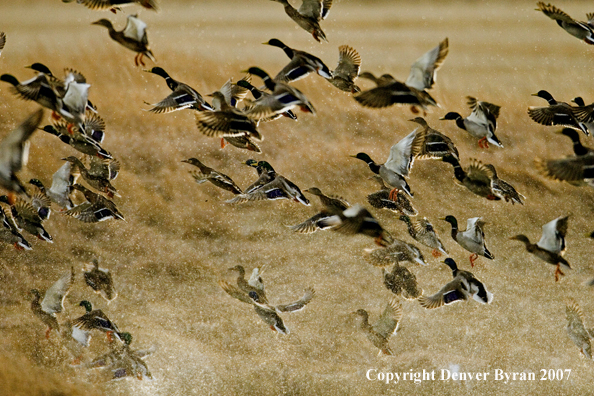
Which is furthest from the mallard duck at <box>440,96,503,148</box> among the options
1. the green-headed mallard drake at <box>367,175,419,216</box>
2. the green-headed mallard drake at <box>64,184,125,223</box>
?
the green-headed mallard drake at <box>64,184,125,223</box>

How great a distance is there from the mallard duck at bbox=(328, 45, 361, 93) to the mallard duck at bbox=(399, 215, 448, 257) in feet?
4.77

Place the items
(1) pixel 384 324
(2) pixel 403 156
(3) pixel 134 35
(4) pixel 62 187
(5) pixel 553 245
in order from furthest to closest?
(1) pixel 384 324
(4) pixel 62 187
(2) pixel 403 156
(5) pixel 553 245
(3) pixel 134 35

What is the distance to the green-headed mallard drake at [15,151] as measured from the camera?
4824 mm

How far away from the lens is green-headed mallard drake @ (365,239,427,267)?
21.4ft

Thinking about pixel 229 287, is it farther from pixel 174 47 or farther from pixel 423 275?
pixel 174 47

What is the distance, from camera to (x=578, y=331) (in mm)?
7020

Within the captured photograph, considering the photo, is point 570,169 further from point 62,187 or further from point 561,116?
point 62,187

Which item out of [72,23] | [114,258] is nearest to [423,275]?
[114,258]

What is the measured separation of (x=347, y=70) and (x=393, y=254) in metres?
1.83

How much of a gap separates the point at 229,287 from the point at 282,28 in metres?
3.40

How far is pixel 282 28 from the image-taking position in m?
8.43

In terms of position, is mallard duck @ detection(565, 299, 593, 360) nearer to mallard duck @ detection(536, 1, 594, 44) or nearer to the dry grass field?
the dry grass field

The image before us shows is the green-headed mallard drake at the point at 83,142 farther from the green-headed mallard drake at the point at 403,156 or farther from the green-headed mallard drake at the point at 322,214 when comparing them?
the green-headed mallard drake at the point at 403,156

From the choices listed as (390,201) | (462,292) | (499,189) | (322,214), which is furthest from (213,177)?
(499,189)
